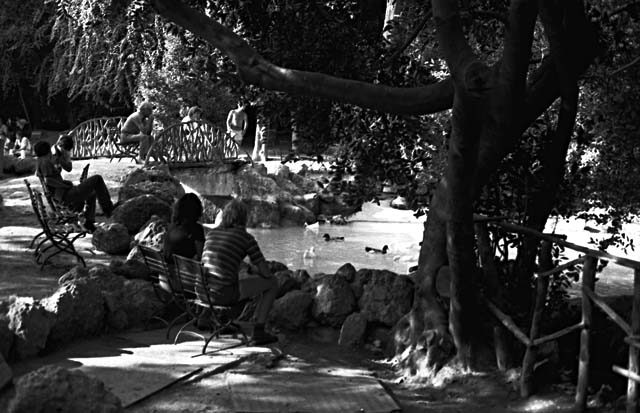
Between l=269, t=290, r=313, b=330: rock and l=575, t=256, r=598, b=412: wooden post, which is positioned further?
l=269, t=290, r=313, b=330: rock

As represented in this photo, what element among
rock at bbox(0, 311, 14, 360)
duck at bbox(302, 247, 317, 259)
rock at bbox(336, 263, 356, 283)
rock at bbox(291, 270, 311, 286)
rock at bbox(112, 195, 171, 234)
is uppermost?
rock at bbox(112, 195, 171, 234)

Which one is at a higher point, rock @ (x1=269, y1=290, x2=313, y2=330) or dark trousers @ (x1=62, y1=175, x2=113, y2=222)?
dark trousers @ (x1=62, y1=175, x2=113, y2=222)

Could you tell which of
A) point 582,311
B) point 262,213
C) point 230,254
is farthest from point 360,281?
point 262,213

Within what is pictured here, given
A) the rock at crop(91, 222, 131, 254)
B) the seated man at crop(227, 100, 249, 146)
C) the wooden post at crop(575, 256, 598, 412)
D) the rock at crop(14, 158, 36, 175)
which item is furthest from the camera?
the seated man at crop(227, 100, 249, 146)

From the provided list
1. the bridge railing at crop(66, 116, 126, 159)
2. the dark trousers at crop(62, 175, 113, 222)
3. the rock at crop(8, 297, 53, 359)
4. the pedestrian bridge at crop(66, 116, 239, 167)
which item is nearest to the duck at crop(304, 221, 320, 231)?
the pedestrian bridge at crop(66, 116, 239, 167)

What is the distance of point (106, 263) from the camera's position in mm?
9562

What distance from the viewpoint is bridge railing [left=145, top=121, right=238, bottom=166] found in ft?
64.8

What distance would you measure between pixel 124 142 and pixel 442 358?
14744mm

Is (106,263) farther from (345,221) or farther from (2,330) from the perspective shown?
(345,221)

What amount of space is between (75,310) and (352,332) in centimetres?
220

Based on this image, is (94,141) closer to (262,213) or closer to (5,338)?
(262,213)

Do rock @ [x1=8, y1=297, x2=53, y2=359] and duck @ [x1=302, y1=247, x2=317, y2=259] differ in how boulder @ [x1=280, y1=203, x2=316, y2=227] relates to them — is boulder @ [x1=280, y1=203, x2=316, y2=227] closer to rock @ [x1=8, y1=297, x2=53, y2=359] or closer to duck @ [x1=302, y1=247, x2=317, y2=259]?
duck @ [x1=302, y1=247, x2=317, y2=259]

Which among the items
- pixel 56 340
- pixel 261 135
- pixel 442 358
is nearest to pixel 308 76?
pixel 442 358

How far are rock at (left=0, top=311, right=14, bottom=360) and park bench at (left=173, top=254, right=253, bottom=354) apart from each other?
1171 mm
